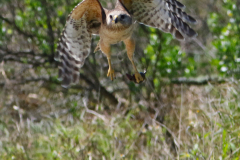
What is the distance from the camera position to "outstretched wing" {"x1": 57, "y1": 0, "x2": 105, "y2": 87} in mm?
3780

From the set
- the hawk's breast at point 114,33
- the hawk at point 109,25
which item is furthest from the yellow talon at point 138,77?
the hawk's breast at point 114,33

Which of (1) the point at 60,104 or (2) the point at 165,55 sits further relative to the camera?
(1) the point at 60,104

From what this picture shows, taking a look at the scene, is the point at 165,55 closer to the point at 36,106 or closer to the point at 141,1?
the point at 141,1

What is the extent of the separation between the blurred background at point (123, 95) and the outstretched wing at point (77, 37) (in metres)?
0.93

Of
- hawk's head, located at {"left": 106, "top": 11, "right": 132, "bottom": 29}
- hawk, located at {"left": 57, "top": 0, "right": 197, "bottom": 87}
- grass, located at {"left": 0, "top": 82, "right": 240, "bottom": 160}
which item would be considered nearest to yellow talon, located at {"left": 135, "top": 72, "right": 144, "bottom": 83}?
hawk, located at {"left": 57, "top": 0, "right": 197, "bottom": 87}

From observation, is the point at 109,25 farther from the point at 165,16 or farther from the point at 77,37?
the point at 165,16

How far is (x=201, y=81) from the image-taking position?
737 cm

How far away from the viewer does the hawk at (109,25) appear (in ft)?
11.6

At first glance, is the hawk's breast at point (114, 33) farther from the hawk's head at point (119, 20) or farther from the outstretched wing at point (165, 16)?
the outstretched wing at point (165, 16)

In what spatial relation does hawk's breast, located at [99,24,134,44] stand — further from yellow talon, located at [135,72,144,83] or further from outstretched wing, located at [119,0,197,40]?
outstretched wing, located at [119,0,197,40]

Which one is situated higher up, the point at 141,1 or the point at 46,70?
the point at 141,1

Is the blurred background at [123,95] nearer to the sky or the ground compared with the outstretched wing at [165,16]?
nearer to the ground

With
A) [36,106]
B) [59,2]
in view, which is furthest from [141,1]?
[36,106]

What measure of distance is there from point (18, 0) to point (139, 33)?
2743 mm
